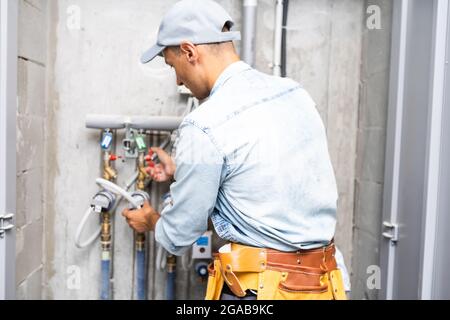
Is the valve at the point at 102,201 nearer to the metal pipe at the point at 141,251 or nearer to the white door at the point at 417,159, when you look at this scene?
the metal pipe at the point at 141,251

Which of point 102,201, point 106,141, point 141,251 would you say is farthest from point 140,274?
point 106,141

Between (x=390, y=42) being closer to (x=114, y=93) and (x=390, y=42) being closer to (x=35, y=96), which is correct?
(x=114, y=93)

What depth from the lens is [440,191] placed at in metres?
1.13

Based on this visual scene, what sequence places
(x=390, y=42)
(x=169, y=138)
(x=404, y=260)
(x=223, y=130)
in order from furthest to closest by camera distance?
(x=169, y=138) < (x=390, y=42) < (x=404, y=260) < (x=223, y=130)

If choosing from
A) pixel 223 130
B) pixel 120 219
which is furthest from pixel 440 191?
pixel 120 219

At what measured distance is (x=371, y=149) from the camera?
60.4 inches

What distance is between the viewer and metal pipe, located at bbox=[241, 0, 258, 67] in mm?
1482

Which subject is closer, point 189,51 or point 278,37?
point 189,51

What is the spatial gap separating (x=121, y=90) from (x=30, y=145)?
40 cm

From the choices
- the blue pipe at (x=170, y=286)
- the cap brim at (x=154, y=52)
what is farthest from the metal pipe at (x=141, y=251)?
the cap brim at (x=154, y=52)

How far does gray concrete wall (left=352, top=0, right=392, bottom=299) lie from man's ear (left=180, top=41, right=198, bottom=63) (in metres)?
0.76

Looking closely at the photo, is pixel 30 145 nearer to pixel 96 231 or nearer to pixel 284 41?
pixel 96 231

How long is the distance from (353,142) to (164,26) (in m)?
0.96

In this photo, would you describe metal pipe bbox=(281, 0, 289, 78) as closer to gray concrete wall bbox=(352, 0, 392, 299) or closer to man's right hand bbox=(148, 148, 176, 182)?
gray concrete wall bbox=(352, 0, 392, 299)
